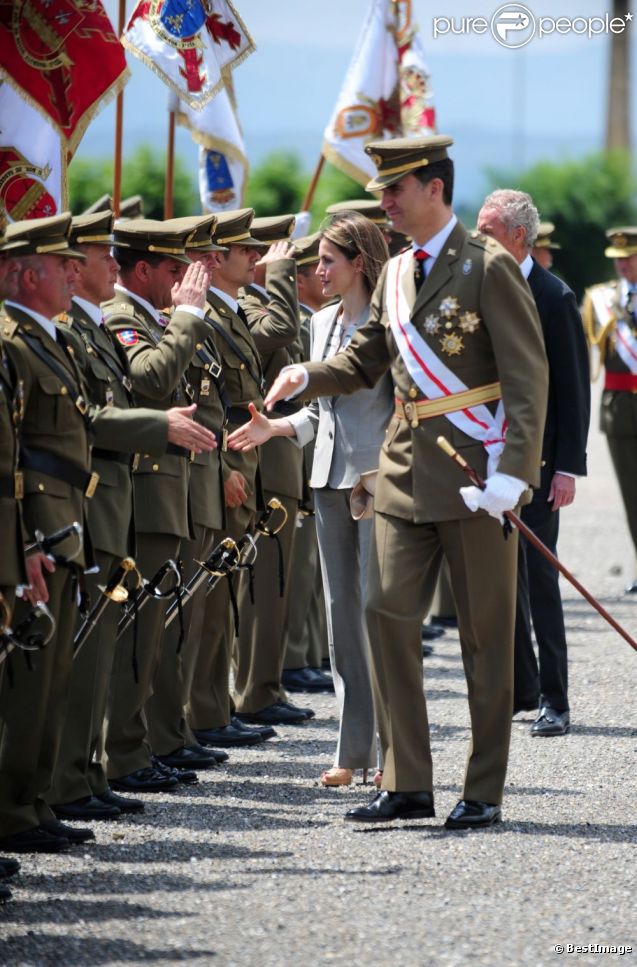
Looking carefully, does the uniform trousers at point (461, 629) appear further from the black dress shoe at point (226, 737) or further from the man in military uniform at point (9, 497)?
the black dress shoe at point (226, 737)

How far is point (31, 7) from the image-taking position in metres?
7.82

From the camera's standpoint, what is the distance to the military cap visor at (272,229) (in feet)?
28.4

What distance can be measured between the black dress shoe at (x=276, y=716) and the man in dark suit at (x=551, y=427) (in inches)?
43.6

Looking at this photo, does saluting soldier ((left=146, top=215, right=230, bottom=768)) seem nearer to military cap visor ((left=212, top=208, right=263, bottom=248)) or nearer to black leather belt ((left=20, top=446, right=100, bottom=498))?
military cap visor ((left=212, top=208, right=263, bottom=248))

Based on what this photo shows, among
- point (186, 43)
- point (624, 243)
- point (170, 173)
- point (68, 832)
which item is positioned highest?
point (186, 43)

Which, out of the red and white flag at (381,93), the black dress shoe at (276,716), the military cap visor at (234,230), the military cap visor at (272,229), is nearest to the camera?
the military cap visor at (234,230)

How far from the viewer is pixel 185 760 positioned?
7395mm

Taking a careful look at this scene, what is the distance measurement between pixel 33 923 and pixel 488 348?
2.36m

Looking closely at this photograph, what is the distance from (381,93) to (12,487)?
854 centimetres

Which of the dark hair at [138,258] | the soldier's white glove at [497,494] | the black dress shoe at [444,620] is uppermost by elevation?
the dark hair at [138,258]

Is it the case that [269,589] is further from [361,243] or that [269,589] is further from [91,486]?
[91,486]

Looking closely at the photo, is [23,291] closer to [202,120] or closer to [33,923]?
[33,923]

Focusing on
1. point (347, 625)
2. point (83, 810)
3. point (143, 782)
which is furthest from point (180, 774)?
point (347, 625)

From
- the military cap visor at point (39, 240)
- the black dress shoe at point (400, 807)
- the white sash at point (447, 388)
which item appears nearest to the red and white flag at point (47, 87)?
the military cap visor at point (39, 240)
